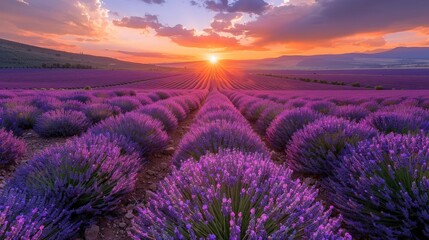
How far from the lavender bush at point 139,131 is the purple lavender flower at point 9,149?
40.8 inches

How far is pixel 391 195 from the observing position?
2.17 meters

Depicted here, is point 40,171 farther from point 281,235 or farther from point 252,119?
point 252,119

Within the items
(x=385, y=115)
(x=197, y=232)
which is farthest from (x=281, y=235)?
(x=385, y=115)

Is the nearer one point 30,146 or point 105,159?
point 105,159

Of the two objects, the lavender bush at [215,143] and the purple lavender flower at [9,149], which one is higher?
the lavender bush at [215,143]

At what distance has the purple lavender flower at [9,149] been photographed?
12.6ft

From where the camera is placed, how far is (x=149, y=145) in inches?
183

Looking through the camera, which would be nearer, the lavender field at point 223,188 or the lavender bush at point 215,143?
the lavender field at point 223,188

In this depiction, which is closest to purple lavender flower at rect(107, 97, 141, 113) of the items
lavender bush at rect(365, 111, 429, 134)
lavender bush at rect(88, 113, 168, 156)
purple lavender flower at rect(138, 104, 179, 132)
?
purple lavender flower at rect(138, 104, 179, 132)

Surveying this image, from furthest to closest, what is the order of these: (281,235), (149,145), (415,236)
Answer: (149,145) → (415,236) → (281,235)

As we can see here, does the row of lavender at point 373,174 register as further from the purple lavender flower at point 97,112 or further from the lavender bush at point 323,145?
the purple lavender flower at point 97,112

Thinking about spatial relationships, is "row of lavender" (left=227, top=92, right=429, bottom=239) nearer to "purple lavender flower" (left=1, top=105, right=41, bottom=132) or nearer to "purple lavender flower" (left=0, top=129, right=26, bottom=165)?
"purple lavender flower" (left=0, top=129, right=26, bottom=165)

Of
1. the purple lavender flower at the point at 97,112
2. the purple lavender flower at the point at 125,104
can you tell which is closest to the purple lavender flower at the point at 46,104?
the purple lavender flower at the point at 97,112

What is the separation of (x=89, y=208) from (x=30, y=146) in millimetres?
3975
